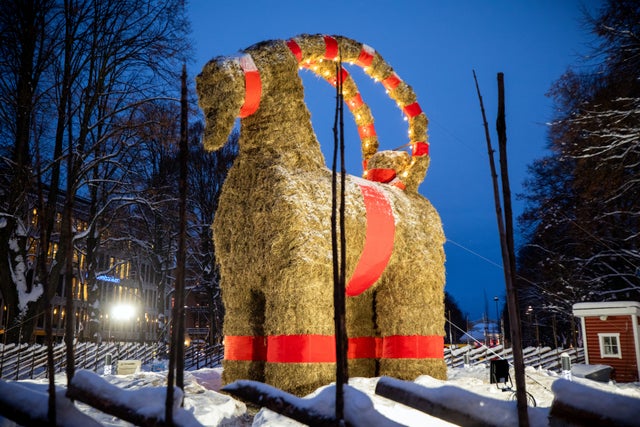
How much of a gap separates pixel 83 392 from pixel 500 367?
4699 mm

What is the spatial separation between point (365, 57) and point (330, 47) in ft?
1.91

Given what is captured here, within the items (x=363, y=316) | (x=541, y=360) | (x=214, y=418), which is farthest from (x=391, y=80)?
(x=541, y=360)

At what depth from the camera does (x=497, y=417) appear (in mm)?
1696

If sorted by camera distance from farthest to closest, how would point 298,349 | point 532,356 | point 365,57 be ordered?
point 532,356 < point 365,57 < point 298,349

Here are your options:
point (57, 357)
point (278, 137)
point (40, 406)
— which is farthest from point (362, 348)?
point (57, 357)

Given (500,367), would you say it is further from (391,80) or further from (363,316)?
(391,80)

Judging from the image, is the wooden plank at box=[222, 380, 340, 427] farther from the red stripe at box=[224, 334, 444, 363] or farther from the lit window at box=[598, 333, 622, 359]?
Answer: the lit window at box=[598, 333, 622, 359]

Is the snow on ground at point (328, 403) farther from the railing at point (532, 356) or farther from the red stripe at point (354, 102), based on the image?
the railing at point (532, 356)

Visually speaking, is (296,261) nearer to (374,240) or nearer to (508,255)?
(374,240)

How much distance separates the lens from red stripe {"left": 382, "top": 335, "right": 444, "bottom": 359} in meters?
5.07

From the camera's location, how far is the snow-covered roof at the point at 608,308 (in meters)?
9.43

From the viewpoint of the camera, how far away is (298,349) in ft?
13.1

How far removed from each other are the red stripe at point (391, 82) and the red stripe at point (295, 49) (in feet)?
4.94

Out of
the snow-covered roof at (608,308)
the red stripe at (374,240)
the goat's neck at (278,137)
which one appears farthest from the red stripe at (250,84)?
the snow-covered roof at (608,308)
